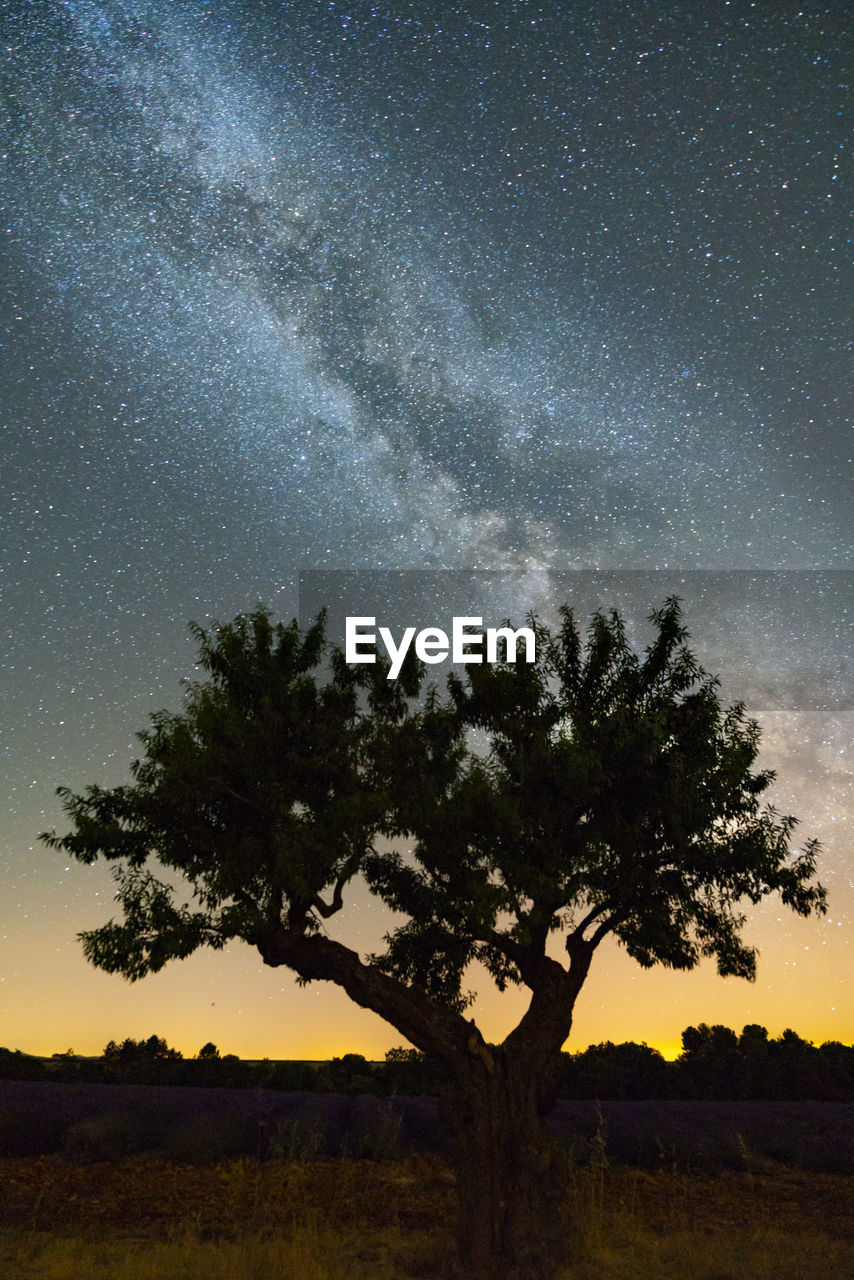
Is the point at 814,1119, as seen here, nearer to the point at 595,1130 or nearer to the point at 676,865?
the point at 595,1130

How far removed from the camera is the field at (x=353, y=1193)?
1249cm

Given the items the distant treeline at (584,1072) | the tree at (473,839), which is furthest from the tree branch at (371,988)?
the distant treeline at (584,1072)

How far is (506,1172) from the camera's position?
1296 cm

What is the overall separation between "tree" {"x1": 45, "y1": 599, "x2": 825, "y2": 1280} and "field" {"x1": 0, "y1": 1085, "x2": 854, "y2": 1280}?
2229 mm

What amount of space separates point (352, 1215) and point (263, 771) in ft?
26.4

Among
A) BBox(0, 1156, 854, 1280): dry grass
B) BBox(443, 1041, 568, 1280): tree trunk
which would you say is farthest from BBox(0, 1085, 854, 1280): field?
BBox(443, 1041, 568, 1280): tree trunk

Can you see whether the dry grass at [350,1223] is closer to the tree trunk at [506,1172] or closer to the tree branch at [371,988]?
the tree trunk at [506,1172]

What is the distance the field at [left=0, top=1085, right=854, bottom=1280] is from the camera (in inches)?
492

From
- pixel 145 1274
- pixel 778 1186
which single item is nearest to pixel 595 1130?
pixel 778 1186

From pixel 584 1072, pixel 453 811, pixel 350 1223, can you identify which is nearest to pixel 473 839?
pixel 453 811

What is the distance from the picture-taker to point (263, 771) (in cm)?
1458

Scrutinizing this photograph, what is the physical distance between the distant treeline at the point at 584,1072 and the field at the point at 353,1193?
8.44 meters

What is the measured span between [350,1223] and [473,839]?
22.2ft

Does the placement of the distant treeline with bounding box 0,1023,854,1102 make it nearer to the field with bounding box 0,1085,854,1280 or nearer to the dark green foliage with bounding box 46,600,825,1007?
the field with bounding box 0,1085,854,1280
